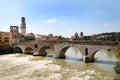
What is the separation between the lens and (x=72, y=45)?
36406 millimetres

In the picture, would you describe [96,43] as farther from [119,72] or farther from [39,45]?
[39,45]

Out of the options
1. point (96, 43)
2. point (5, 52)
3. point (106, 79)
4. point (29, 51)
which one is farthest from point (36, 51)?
point (106, 79)

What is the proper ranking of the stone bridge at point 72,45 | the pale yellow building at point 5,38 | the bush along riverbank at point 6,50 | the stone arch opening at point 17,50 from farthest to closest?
1. the pale yellow building at point 5,38
2. the stone arch opening at point 17,50
3. the bush along riverbank at point 6,50
4. the stone bridge at point 72,45

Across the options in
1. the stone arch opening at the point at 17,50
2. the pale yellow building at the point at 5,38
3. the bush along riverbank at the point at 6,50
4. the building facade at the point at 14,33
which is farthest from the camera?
the building facade at the point at 14,33

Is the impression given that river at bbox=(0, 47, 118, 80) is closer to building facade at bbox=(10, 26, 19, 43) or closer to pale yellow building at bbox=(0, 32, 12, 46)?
pale yellow building at bbox=(0, 32, 12, 46)

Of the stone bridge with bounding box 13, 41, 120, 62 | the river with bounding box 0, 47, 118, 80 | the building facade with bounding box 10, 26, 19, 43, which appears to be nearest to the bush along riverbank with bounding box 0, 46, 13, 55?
the stone bridge with bounding box 13, 41, 120, 62

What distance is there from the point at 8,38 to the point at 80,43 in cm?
3181

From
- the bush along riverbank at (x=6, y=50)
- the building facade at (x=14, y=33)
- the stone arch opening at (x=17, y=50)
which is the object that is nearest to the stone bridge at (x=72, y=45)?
the stone arch opening at (x=17, y=50)

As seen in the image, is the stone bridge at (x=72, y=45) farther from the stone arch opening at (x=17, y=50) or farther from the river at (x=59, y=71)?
the river at (x=59, y=71)

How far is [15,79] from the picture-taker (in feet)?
68.9

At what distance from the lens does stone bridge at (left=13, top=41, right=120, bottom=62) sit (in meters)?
30.6

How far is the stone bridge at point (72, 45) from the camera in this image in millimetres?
30619

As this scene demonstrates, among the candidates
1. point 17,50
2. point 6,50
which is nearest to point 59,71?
point 6,50

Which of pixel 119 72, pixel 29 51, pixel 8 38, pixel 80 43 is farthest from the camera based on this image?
pixel 8 38
